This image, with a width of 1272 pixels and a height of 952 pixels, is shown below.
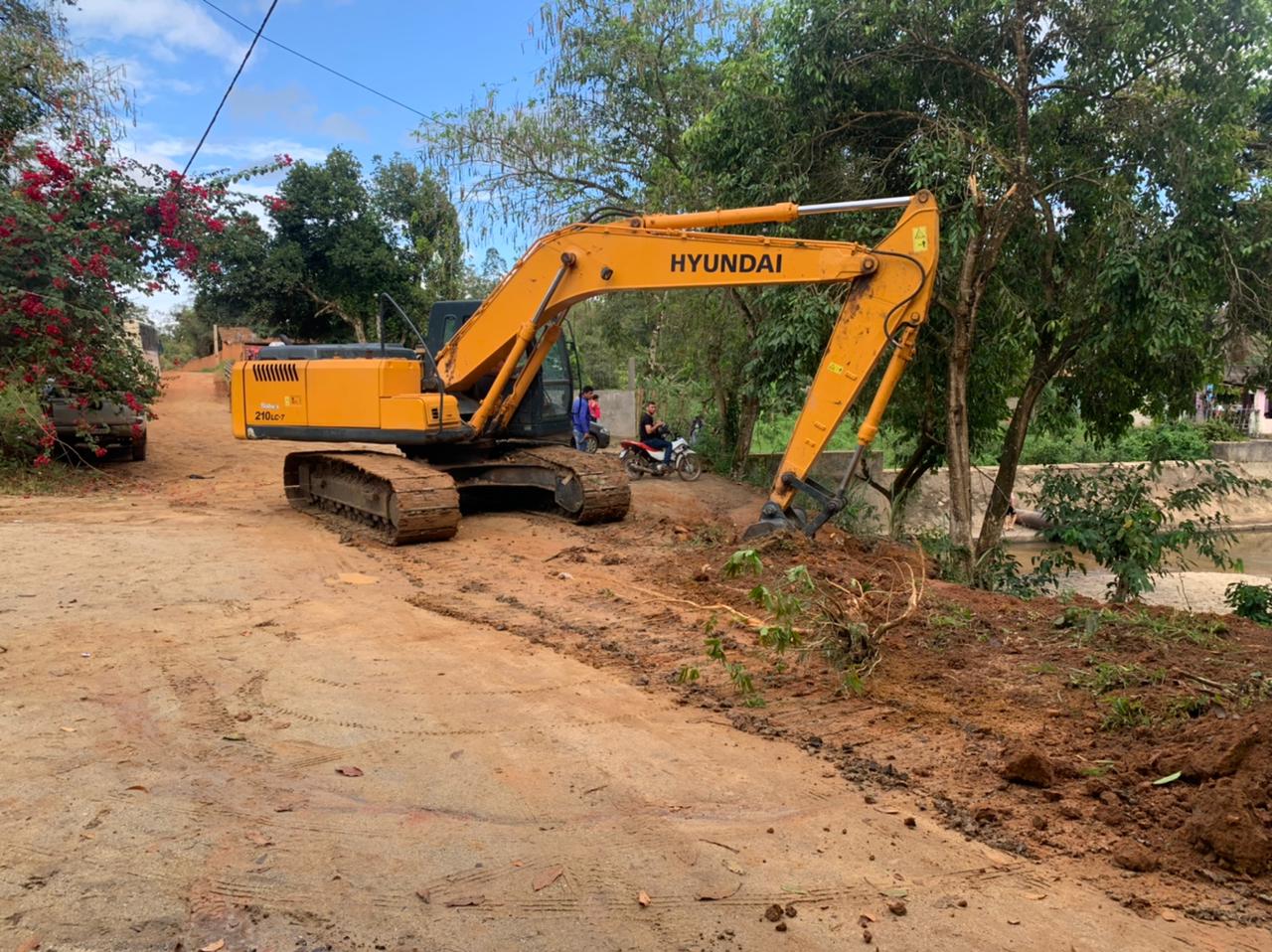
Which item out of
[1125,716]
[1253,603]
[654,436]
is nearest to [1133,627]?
[1125,716]

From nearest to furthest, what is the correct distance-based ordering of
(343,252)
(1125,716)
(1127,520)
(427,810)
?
(427,810) → (1125,716) → (1127,520) → (343,252)

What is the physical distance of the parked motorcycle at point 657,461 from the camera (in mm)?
15867

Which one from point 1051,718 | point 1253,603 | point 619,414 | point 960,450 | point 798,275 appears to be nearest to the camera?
point 1051,718

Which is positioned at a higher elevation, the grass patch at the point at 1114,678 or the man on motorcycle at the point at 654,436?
the man on motorcycle at the point at 654,436

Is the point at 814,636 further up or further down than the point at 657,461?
further down

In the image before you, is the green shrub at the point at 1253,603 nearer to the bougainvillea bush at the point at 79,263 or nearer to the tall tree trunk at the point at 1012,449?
the tall tree trunk at the point at 1012,449

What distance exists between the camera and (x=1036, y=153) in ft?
33.3

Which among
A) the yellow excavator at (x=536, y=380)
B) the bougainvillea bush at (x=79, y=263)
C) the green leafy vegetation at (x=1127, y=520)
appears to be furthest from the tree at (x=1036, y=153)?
the bougainvillea bush at (x=79, y=263)

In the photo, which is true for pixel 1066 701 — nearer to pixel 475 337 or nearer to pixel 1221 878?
pixel 1221 878

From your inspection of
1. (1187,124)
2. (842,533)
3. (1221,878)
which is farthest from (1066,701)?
(1187,124)

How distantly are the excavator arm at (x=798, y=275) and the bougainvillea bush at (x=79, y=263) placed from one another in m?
7.23

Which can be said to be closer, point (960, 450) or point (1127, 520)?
point (1127, 520)

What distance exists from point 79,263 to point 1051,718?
1345 centimetres

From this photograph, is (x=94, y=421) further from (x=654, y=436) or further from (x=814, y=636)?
(x=814, y=636)
